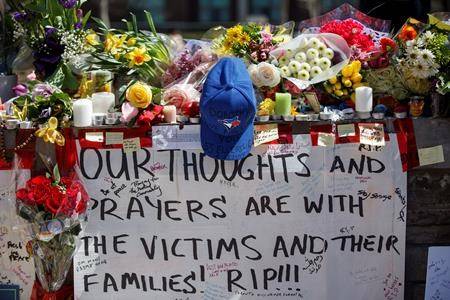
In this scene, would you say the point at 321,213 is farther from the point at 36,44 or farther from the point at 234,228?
the point at 36,44

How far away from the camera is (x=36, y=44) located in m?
4.16

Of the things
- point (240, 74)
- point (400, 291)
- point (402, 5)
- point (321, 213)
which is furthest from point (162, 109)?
point (402, 5)

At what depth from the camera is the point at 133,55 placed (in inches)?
151

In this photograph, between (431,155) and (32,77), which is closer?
(431,155)

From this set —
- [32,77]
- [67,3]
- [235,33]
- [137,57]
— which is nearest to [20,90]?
[32,77]

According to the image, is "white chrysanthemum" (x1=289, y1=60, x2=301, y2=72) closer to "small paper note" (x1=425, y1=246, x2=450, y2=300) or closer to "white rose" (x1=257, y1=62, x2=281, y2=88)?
"white rose" (x1=257, y1=62, x2=281, y2=88)

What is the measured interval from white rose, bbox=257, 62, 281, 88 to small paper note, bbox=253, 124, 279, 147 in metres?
0.25

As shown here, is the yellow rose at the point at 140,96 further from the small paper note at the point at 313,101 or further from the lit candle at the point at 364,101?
the lit candle at the point at 364,101

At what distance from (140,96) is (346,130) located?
3.68ft

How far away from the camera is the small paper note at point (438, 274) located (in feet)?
12.4

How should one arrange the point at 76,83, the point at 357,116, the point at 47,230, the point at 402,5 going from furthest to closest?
the point at 402,5 → the point at 76,83 → the point at 357,116 → the point at 47,230

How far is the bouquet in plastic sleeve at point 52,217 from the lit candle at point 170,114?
58 centimetres

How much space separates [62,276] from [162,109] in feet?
3.42

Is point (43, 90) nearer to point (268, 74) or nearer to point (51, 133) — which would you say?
point (51, 133)
